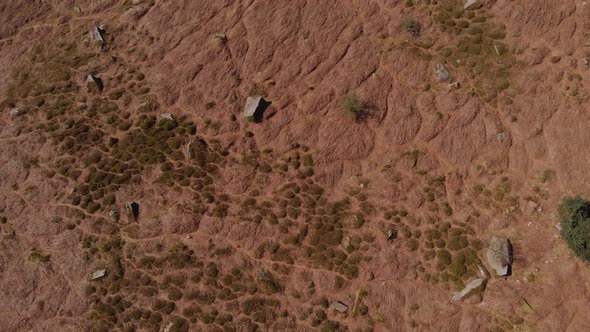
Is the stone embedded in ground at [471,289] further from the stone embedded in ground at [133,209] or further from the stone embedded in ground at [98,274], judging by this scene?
the stone embedded in ground at [98,274]

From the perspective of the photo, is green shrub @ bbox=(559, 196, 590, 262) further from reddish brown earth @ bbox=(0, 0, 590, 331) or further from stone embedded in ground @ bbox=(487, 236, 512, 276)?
stone embedded in ground @ bbox=(487, 236, 512, 276)

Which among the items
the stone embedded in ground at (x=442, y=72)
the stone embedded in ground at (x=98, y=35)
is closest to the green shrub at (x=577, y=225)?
the stone embedded in ground at (x=442, y=72)

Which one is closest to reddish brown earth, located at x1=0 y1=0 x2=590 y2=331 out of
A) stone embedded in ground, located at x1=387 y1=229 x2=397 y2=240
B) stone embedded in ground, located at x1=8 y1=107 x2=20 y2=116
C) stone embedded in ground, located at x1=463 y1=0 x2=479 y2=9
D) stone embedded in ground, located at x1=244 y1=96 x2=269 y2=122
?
stone embedded in ground, located at x1=387 y1=229 x2=397 y2=240

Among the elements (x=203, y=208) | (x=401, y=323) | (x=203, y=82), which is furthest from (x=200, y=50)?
(x=401, y=323)

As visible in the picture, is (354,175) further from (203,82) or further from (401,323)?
(203,82)

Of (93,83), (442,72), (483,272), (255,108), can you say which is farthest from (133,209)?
(442,72)

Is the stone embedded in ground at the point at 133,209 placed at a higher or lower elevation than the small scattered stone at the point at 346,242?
higher
